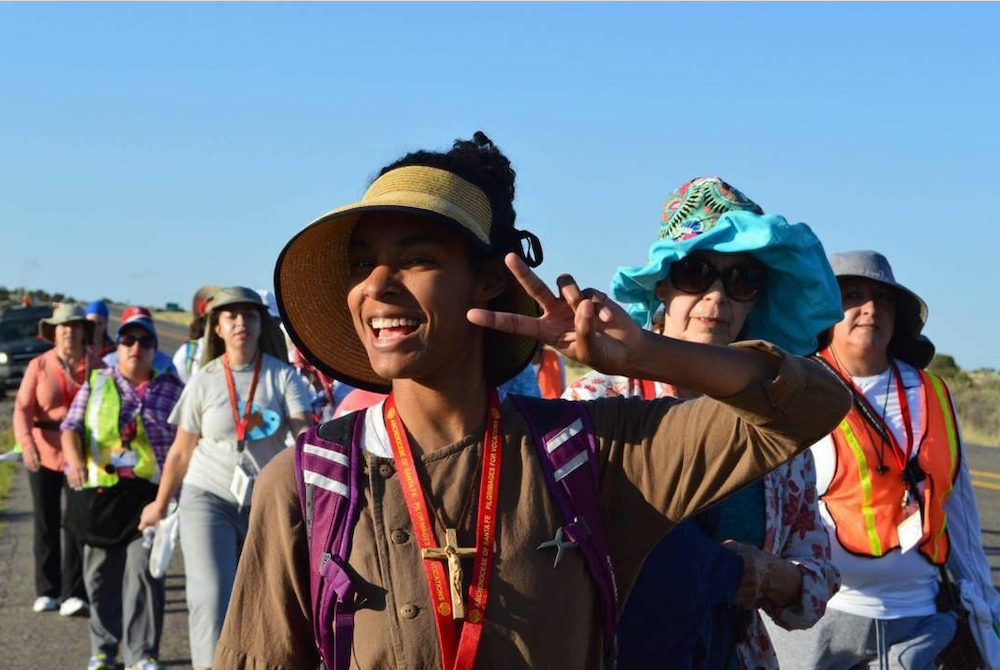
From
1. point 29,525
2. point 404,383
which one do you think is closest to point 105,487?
point 29,525

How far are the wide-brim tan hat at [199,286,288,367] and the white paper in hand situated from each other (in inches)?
39.2

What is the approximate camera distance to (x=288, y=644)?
9.69 ft

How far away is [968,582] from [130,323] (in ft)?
18.9

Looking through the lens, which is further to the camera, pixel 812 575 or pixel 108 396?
pixel 108 396

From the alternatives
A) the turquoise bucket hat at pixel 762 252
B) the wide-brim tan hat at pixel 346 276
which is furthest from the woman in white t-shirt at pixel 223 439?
the wide-brim tan hat at pixel 346 276

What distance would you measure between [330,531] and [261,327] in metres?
5.97

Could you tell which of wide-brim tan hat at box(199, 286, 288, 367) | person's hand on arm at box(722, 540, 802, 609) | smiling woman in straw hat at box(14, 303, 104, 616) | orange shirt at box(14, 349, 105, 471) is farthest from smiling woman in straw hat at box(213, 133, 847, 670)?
orange shirt at box(14, 349, 105, 471)

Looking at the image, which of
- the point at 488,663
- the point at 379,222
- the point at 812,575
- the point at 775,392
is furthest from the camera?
the point at 812,575

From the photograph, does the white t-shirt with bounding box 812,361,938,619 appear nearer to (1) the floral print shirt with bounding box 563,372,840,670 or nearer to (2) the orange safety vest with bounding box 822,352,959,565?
(2) the orange safety vest with bounding box 822,352,959,565

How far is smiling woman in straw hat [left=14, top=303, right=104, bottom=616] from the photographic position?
35.6 feet

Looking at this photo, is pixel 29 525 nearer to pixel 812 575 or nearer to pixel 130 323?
pixel 130 323

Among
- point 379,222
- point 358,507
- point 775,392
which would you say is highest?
point 379,222

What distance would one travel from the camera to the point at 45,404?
11.2 meters

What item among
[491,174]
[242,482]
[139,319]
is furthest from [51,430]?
[491,174]
